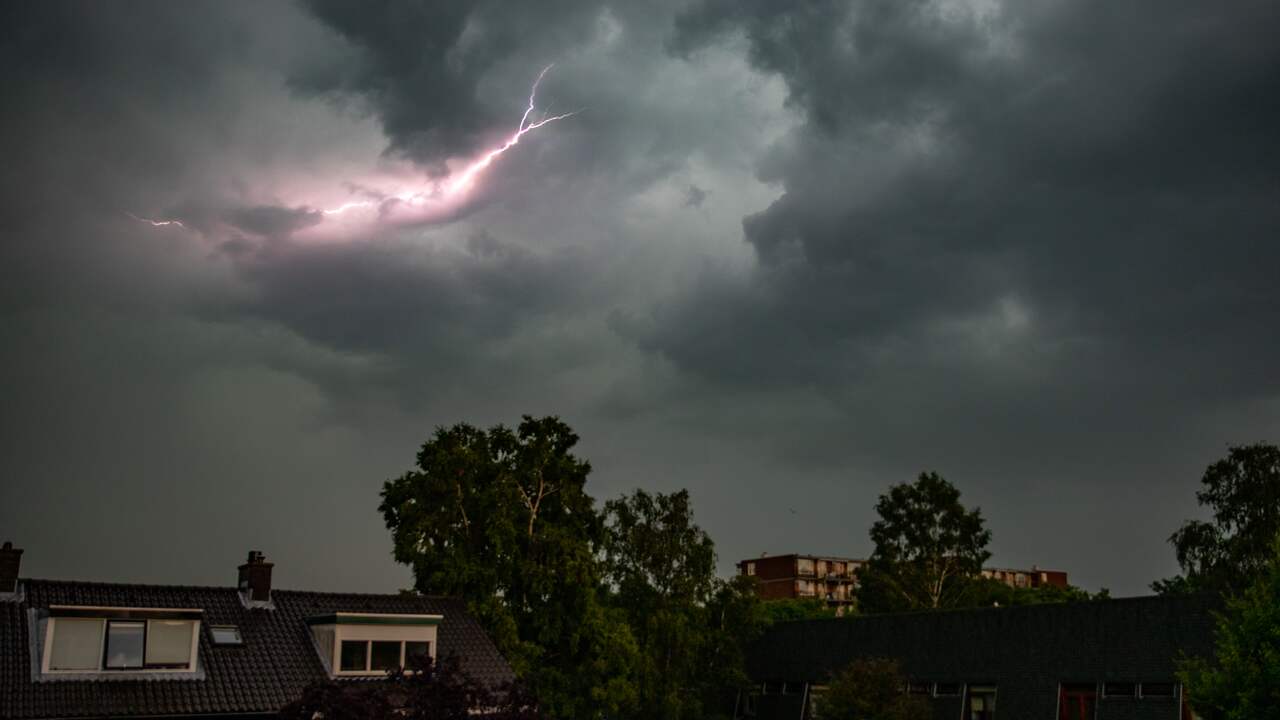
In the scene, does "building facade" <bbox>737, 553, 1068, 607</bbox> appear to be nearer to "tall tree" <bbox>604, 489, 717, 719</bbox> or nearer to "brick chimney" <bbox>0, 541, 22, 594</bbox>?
"tall tree" <bbox>604, 489, 717, 719</bbox>

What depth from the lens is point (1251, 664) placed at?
25.2m

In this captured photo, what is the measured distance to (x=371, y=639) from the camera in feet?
106

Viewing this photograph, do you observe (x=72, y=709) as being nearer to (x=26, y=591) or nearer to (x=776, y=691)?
(x=26, y=591)

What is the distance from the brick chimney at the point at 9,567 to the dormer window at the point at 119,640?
76.5 inches

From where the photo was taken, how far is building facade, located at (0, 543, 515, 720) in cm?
2694

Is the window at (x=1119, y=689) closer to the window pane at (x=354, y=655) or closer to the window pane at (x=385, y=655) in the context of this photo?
the window pane at (x=385, y=655)

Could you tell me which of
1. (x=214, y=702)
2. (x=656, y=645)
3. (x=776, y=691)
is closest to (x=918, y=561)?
(x=776, y=691)

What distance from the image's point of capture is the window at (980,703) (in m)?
41.0

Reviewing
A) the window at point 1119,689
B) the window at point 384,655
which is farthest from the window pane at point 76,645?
the window at point 1119,689

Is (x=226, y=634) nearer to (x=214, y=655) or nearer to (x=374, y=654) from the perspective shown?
(x=214, y=655)

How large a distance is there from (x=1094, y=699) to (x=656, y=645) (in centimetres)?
1903

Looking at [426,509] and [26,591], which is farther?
[426,509]

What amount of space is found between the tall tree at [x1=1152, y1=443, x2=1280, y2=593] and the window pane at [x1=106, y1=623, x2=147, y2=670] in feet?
158

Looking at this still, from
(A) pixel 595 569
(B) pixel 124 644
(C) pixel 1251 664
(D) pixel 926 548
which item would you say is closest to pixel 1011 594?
(D) pixel 926 548
